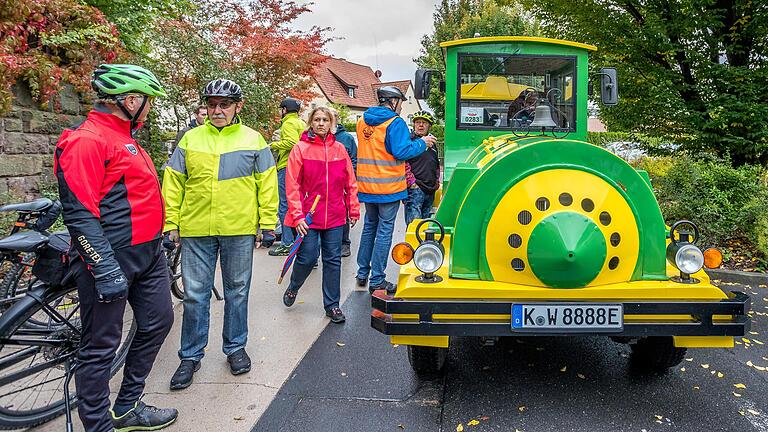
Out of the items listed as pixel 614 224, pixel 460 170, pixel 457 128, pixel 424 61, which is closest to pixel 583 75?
pixel 457 128

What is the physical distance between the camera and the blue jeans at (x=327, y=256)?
444 centimetres

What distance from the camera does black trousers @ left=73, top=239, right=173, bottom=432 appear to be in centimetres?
248

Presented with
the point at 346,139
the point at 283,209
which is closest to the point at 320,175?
the point at 346,139

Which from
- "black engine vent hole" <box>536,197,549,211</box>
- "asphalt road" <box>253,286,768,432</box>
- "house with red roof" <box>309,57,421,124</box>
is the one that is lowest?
"asphalt road" <box>253,286,768,432</box>

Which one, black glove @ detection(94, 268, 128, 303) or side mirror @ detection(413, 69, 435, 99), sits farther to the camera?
side mirror @ detection(413, 69, 435, 99)

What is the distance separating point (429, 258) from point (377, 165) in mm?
2259

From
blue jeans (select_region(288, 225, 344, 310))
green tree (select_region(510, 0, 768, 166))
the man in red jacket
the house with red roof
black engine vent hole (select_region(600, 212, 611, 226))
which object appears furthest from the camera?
the house with red roof

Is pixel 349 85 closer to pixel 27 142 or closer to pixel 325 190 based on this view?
pixel 27 142

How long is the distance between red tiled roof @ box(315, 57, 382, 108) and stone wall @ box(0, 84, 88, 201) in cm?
3037

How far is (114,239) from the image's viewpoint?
98.7 inches

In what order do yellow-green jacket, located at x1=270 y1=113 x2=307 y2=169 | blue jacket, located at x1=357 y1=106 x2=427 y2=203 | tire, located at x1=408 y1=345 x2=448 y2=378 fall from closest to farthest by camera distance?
tire, located at x1=408 y1=345 x2=448 y2=378 < blue jacket, located at x1=357 y1=106 x2=427 y2=203 < yellow-green jacket, located at x1=270 y1=113 x2=307 y2=169

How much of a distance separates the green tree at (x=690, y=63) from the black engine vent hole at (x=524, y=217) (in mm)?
6035

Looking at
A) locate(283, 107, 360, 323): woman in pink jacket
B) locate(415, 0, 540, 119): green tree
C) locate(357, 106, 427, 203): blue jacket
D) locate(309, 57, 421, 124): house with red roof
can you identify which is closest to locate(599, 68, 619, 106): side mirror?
locate(357, 106, 427, 203): blue jacket

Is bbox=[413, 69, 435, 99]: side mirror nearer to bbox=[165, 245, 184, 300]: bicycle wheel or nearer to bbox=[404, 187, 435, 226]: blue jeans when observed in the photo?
bbox=[404, 187, 435, 226]: blue jeans
